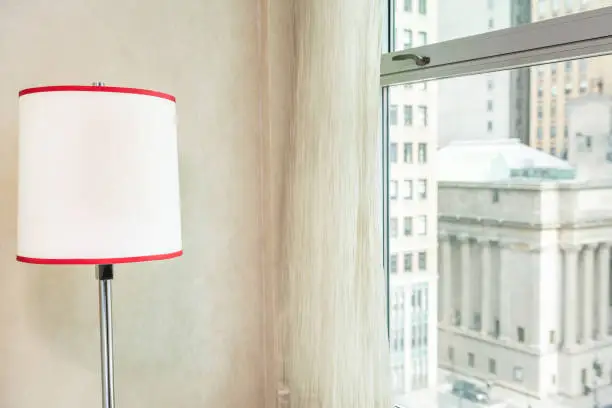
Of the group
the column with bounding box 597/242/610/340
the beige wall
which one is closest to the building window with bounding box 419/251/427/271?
the beige wall

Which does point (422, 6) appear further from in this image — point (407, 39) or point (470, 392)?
point (470, 392)

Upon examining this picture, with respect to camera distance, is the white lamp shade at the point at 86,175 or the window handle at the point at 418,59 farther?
the window handle at the point at 418,59

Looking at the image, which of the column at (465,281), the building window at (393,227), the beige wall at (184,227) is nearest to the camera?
the beige wall at (184,227)

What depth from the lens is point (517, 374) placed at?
1.48 meters

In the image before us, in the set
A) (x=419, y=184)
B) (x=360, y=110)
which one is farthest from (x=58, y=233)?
(x=419, y=184)

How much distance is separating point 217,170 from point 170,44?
14.7 inches

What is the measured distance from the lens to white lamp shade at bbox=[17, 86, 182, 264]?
1.13 m

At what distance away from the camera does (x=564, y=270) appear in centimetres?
136

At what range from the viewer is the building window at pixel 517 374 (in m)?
1.47

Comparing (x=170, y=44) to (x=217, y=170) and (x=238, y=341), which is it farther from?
(x=238, y=341)

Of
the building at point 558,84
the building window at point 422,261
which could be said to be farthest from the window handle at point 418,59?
the building window at point 422,261

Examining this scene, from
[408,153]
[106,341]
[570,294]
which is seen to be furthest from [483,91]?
[106,341]

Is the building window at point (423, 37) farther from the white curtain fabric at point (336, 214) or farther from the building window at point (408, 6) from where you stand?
the white curtain fabric at point (336, 214)

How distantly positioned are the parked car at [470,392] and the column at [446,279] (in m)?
0.17
